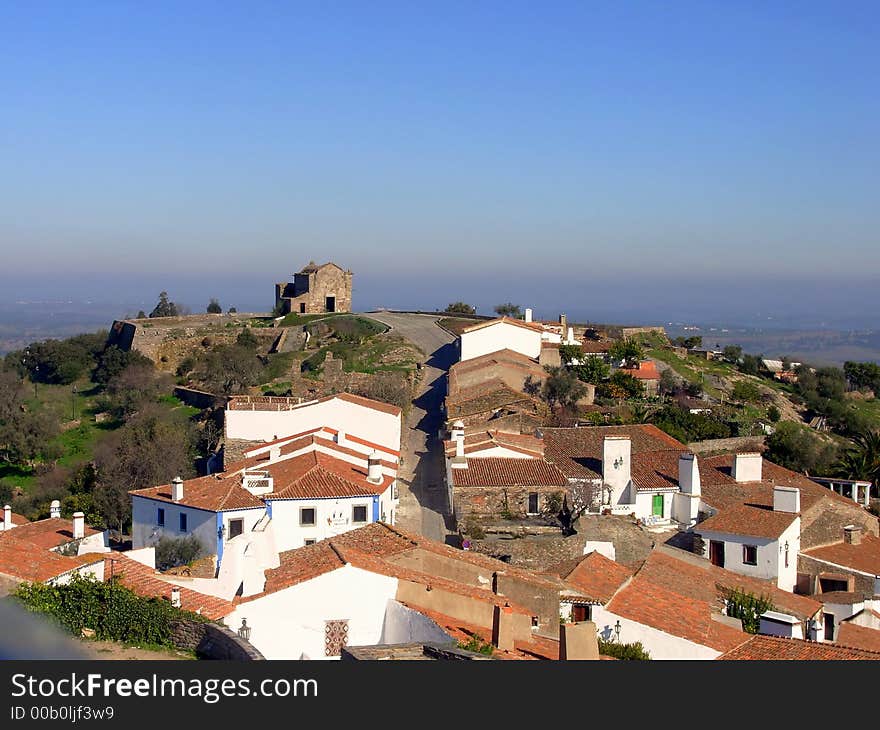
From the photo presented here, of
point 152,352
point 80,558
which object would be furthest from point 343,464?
point 152,352

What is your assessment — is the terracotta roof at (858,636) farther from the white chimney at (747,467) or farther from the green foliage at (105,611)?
the green foliage at (105,611)

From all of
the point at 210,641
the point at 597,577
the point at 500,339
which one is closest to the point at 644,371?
the point at 500,339

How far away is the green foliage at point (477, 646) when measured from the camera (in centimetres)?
1080

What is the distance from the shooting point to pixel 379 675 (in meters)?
6.62

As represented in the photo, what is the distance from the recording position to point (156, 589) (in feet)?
42.3

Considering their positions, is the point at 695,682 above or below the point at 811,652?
above

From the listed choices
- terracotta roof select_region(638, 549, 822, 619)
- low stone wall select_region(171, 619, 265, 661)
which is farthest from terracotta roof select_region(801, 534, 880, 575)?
low stone wall select_region(171, 619, 265, 661)

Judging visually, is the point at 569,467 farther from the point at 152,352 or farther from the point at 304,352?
the point at 152,352

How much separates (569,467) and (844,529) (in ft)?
21.3

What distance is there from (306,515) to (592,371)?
17548 mm

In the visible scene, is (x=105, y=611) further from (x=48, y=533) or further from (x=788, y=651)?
(x=48, y=533)

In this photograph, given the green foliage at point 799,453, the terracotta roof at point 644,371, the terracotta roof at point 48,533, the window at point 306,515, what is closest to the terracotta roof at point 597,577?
the window at point 306,515

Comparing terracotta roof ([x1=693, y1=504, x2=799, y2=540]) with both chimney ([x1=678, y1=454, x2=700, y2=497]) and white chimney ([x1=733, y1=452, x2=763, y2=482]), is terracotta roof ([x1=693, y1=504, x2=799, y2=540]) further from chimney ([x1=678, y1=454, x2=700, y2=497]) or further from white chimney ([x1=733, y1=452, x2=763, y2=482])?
white chimney ([x1=733, y1=452, x2=763, y2=482])

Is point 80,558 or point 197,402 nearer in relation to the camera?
point 80,558
